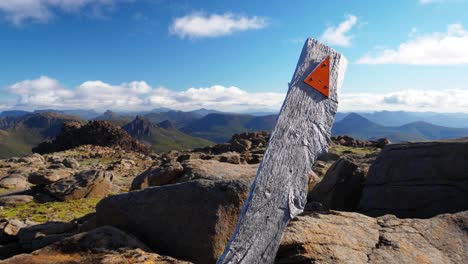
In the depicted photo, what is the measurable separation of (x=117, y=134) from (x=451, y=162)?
95.8 m

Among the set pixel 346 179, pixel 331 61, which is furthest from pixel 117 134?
pixel 331 61

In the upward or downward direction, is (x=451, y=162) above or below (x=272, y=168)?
below

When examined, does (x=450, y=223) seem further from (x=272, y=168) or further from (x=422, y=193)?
(x=272, y=168)

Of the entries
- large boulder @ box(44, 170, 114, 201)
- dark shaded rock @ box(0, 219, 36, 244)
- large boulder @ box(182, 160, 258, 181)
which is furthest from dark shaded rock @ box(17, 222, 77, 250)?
large boulder @ box(44, 170, 114, 201)

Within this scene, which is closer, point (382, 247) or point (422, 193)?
point (382, 247)

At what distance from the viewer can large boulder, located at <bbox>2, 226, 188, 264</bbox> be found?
24.5 feet

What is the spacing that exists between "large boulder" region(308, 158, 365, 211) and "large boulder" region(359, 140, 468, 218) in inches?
35.2

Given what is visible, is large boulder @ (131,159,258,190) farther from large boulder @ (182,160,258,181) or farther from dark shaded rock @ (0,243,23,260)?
dark shaded rock @ (0,243,23,260)

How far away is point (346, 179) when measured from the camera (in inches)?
568

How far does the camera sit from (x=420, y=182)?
12750 mm

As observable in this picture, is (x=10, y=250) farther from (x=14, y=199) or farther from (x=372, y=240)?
(x=14, y=199)

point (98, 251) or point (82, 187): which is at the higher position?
point (98, 251)

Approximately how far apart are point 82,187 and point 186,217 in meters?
17.4

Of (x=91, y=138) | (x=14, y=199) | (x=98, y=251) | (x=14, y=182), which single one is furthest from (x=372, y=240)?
(x=91, y=138)
